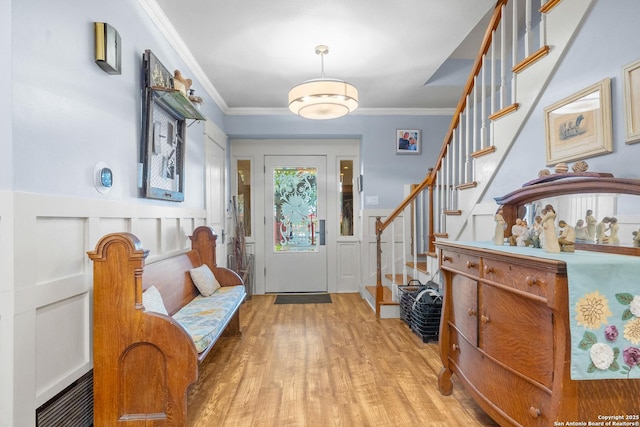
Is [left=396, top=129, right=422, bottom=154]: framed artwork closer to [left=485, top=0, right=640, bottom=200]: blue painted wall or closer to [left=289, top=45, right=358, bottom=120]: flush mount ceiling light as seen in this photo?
[left=289, top=45, right=358, bottom=120]: flush mount ceiling light

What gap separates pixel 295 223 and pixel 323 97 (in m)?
2.56

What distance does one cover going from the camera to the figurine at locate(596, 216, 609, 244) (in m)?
1.49

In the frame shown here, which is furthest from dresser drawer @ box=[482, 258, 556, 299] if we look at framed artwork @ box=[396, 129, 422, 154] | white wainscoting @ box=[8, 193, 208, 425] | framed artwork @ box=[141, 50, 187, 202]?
framed artwork @ box=[396, 129, 422, 154]

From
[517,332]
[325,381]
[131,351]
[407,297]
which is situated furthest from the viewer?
Answer: [407,297]

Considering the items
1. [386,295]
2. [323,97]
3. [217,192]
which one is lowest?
[386,295]

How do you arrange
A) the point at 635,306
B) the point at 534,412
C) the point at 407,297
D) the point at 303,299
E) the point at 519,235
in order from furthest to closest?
the point at 303,299 < the point at 407,297 < the point at 519,235 < the point at 534,412 < the point at 635,306

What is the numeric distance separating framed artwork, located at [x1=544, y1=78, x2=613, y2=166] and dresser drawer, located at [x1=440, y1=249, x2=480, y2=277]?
71 centimetres

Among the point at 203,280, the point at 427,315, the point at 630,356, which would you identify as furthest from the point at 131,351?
the point at 427,315

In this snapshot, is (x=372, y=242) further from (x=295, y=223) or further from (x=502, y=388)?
(x=502, y=388)

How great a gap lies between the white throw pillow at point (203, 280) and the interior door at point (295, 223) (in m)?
2.11

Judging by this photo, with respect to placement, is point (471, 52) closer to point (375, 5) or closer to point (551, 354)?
point (375, 5)

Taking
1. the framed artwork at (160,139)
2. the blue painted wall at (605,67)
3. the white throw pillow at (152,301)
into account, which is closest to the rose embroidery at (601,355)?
the blue painted wall at (605,67)

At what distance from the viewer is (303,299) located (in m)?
4.69

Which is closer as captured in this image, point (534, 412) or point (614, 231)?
point (534, 412)
